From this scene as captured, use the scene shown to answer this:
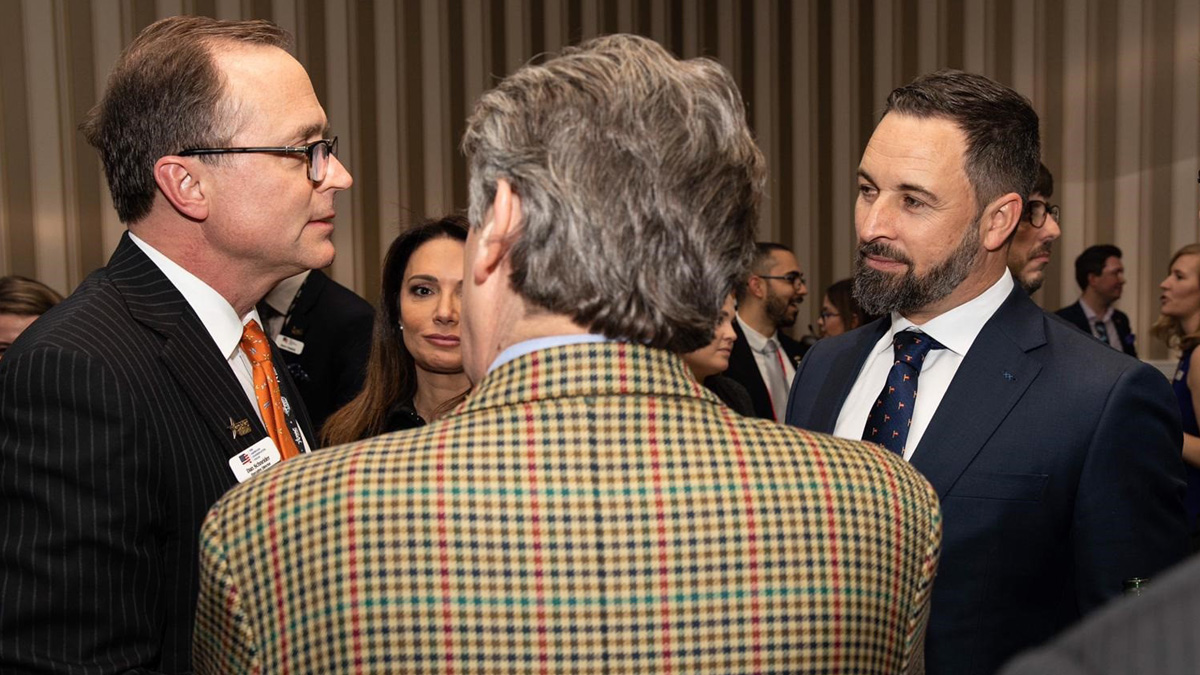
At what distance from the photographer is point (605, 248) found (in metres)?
1.12

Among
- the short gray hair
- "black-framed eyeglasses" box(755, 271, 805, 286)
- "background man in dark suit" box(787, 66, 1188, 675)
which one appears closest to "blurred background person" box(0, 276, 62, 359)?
"background man in dark suit" box(787, 66, 1188, 675)

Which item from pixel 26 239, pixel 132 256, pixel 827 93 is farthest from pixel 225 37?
pixel 827 93

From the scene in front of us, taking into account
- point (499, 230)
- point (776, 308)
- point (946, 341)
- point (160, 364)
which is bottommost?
point (776, 308)

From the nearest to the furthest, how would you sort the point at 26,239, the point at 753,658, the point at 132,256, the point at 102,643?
the point at 753,658, the point at 102,643, the point at 132,256, the point at 26,239

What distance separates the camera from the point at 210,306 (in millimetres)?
1876

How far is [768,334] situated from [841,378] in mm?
3907

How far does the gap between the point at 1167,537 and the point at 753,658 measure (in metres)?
1.28

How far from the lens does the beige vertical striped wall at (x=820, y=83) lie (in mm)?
7727

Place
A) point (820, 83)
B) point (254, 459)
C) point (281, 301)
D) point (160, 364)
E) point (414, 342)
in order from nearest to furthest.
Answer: point (160, 364) < point (254, 459) < point (414, 342) < point (281, 301) < point (820, 83)

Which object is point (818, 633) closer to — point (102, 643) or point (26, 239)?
point (102, 643)

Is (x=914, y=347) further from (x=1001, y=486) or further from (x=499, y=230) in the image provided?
(x=499, y=230)

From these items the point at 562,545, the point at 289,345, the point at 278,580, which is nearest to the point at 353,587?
the point at 278,580

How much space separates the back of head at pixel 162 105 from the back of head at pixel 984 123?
1328 mm

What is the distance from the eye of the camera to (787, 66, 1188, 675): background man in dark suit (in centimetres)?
202
